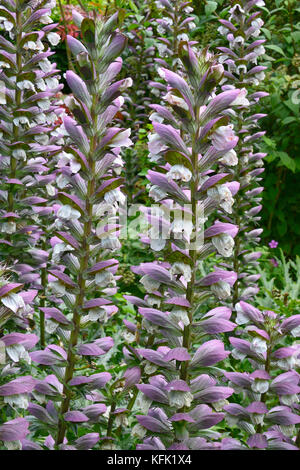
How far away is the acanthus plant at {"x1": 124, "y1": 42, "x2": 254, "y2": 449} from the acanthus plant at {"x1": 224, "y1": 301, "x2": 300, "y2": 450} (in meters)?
0.13

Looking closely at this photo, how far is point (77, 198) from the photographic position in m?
2.00

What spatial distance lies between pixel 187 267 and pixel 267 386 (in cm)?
56

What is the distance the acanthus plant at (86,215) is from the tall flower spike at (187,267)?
18cm

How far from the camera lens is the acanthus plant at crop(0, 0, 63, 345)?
2.97 m

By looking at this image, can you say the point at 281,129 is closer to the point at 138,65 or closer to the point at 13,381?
the point at 138,65

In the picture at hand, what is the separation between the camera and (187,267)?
1866mm

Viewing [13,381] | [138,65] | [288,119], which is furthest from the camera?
[138,65]

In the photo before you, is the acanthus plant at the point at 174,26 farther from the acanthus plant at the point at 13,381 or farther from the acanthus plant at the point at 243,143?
the acanthus plant at the point at 13,381

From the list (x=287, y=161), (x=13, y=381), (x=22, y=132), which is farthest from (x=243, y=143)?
(x=13, y=381)

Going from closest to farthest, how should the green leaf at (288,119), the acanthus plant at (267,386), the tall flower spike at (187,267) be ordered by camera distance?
the tall flower spike at (187,267) < the acanthus plant at (267,386) < the green leaf at (288,119)

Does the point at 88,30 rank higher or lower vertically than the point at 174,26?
lower

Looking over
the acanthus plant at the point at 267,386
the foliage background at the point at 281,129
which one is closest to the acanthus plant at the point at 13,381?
the acanthus plant at the point at 267,386

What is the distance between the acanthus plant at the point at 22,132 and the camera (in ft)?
9.74
